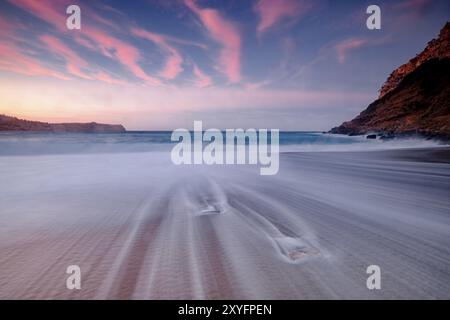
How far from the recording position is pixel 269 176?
23.9 ft

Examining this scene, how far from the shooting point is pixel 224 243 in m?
2.70

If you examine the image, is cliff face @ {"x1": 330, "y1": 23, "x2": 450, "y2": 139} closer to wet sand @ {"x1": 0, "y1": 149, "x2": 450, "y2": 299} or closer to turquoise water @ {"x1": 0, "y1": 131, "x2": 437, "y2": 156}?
turquoise water @ {"x1": 0, "y1": 131, "x2": 437, "y2": 156}

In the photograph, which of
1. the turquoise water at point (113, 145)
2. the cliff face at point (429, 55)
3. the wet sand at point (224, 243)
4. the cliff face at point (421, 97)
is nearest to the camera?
the wet sand at point (224, 243)

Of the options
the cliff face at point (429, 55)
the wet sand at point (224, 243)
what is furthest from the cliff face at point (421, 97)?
the wet sand at point (224, 243)

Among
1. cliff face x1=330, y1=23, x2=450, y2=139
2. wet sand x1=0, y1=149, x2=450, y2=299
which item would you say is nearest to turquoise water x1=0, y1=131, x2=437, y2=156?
wet sand x1=0, y1=149, x2=450, y2=299

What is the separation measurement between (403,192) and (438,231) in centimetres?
243

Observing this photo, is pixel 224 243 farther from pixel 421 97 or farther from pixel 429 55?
pixel 429 55

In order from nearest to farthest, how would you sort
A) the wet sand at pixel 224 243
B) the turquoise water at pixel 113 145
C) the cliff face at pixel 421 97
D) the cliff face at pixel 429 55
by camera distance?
1. the wet sand at pixel 224 243
2. the turquoise water at pixel 113 145
3. the cliff face at pixel 421 97
4. the cliff face at pixel 429 55

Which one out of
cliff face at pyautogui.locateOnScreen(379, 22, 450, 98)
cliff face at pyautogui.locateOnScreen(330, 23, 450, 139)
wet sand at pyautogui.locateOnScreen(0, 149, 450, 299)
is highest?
cliff face at pyautogui.locateOnScreen(379, 22, 450, 98)

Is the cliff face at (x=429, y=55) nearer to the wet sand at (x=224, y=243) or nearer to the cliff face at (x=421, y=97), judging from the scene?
the cliff face at (x=421, y=97)

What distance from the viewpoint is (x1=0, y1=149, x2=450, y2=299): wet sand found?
1924 millimetres

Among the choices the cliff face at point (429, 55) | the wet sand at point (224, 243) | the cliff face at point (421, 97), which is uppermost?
the cliff face at point (429, 55)

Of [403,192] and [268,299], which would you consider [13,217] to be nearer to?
[268,299]

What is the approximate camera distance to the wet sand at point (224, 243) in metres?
1.92
